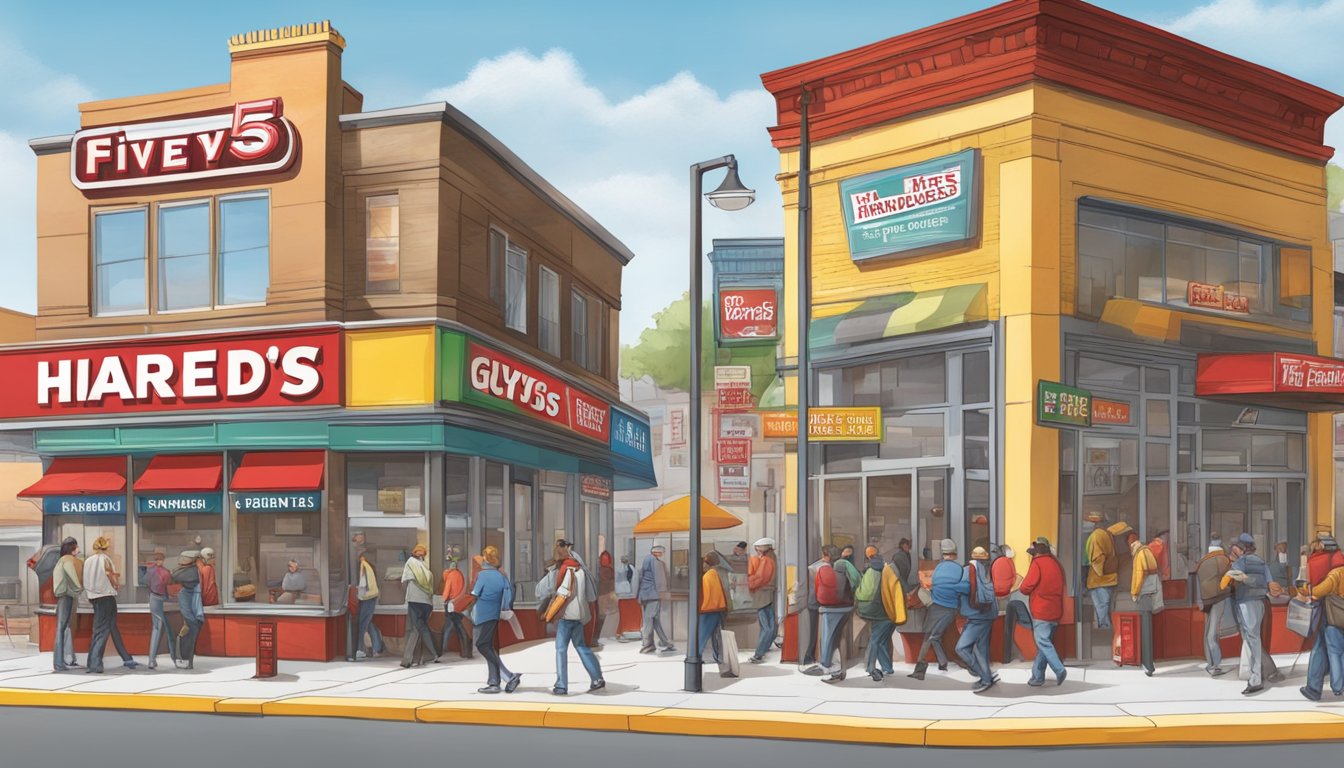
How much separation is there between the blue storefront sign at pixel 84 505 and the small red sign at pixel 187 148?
558cm

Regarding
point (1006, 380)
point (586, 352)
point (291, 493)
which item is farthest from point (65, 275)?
point (1006, 380)

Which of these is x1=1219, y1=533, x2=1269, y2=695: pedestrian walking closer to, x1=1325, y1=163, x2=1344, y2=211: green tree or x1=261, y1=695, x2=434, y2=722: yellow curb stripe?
x1=261, y1=695, x2=434, y2=722: yellow curb stripe

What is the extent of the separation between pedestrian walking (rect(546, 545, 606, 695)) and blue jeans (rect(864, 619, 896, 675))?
376cm

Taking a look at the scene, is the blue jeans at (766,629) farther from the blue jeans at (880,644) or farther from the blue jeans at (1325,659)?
the blue jeans at (1325,659)

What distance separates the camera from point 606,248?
111 feet

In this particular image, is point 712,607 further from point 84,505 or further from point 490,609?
point 84,505

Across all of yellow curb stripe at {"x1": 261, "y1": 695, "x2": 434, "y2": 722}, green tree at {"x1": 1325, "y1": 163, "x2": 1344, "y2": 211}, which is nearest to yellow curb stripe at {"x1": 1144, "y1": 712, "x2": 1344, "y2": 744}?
yellow curb stripe at {"x1": 261, "y1": 695, "x2": 434, "y2": 722}

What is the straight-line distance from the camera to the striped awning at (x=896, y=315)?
71.4 ft

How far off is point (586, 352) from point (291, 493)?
11.6m

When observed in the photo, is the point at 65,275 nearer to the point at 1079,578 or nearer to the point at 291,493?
the point at 291,493

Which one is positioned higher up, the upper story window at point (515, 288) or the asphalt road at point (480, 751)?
the upper story window at point (515, 288)

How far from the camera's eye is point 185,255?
23656 mm

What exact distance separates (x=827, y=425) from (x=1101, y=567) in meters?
4.71

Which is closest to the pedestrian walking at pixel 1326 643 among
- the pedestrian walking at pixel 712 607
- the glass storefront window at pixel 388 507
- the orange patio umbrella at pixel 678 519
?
the pedestrian walking at pixel 712 607
